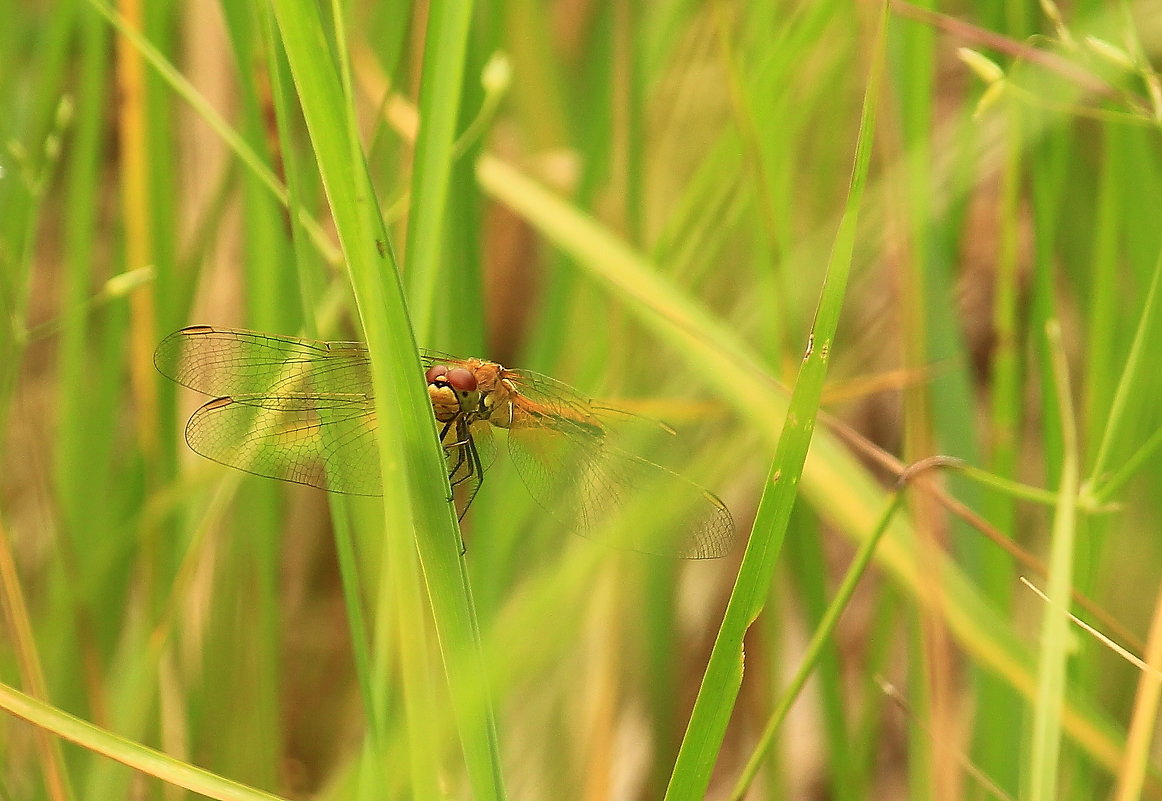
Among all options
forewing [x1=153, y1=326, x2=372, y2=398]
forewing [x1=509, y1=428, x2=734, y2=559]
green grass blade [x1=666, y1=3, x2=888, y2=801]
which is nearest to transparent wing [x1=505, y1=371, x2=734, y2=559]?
forewing [x1=509, y1=428, x2=734, y2=559]

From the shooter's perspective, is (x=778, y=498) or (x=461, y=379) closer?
(x=778, y=498)

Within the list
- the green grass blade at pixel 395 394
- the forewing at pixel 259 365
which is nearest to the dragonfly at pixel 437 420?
the forewing at pixel 259 365

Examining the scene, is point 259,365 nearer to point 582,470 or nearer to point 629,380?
point 582,470

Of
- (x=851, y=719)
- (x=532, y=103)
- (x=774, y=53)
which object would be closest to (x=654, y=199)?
(x=532, y=103)

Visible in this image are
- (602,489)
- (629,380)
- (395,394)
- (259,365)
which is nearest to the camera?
(395,394)

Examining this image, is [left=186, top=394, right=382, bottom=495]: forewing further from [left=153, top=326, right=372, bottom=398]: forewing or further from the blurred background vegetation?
the blurred background vegetation

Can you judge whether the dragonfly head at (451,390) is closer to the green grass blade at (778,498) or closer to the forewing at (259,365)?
the forewing at (259,365)

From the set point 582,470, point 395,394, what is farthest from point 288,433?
point 395,394
